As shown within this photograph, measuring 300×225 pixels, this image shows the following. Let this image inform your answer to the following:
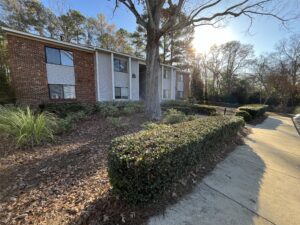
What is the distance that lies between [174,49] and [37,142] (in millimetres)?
26315

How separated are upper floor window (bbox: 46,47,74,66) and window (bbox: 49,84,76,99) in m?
1.69

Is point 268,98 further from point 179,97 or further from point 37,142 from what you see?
point 37,142

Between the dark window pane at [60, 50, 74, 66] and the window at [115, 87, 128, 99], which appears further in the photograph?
the window at [115, 87, 128, 99]

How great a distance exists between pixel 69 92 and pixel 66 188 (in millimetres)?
11277

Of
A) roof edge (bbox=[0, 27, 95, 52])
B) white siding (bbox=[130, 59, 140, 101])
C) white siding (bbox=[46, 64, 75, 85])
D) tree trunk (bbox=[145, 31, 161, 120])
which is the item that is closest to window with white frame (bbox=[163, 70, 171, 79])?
white siding (bbox=[130, 59, 140, 101])

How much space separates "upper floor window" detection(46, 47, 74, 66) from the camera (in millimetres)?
11157

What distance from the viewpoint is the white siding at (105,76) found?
44.8 ft

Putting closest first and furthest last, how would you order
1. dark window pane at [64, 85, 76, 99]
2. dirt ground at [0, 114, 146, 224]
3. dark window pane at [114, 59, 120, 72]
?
dirt ground at [0, 114, 146, 224], dark window pane at [64, 85, 76, 99], dark window pane at [114, 59, 120, 72]

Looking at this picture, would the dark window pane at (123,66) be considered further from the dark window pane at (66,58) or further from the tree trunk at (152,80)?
the tree trunk at (152,80)

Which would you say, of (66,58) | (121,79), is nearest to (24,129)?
(66,58)

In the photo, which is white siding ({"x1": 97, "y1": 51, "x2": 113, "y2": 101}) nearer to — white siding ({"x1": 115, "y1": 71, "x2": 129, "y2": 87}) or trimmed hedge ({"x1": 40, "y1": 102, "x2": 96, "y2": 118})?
white siding ({"x1": 115, "y1": 71, "x2": 129, "y2": 87})

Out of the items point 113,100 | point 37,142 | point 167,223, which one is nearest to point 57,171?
point 37,142

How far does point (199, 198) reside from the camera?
8.90 feet

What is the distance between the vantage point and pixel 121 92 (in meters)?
15.7
